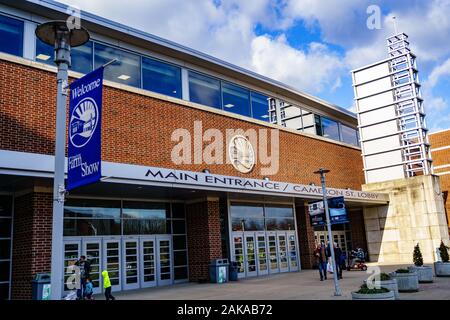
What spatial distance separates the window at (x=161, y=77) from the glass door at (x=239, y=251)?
24.7ft

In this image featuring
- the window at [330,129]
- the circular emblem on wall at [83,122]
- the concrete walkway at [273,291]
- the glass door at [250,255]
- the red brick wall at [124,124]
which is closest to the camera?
the circular emblem on wall at [83,122]

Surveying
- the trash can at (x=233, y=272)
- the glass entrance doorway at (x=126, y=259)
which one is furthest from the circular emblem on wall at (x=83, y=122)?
the trash can at (x=233, y=272)

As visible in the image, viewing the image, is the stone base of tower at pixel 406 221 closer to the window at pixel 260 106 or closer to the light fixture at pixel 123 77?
the window at pixel 260 106

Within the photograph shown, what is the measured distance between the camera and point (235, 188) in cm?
1939

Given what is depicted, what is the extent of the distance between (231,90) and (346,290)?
40.5 feet

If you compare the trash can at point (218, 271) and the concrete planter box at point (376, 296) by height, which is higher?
the trash can at point (218, 271)

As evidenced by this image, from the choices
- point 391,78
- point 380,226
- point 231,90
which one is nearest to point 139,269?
point 231,90

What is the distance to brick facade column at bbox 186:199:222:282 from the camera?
801 inches

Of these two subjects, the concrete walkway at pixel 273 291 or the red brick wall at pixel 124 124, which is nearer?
the concrete walkway at pixel 273 291

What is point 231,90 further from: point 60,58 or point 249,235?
point 60,58

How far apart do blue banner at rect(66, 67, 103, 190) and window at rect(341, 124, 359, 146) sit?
92.1ft

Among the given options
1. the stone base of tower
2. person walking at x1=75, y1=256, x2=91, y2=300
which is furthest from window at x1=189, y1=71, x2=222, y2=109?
the stone base of tower

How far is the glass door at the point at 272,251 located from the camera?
79.7ft

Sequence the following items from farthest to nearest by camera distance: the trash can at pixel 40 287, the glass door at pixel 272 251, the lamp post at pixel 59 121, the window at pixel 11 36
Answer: the glass door at pixel 272 251 < the window at pixel 11 36 < the trash can at pixel 40 287 < the lamp post at pixel 59 121
